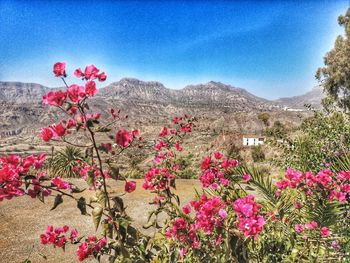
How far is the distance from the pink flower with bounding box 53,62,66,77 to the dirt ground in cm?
331

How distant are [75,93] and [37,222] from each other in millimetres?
5297

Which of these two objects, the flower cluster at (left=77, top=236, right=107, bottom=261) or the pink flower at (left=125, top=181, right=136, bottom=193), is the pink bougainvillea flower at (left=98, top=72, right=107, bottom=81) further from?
the flower cluster at (left=77, top=236, right=107, bottom=261)

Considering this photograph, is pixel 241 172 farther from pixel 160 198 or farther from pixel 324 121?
pixel 324 121

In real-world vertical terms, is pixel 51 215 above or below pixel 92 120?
below

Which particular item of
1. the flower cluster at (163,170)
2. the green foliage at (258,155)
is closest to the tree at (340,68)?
the green foliage at (258,155)

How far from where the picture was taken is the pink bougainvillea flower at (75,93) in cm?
152

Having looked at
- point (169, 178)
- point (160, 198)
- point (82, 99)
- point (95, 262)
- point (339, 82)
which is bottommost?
point (95, 262)

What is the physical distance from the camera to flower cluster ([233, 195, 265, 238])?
5.52ft

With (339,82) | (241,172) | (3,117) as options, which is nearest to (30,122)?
(3,117)

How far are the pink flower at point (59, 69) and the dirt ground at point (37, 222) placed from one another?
3.31m

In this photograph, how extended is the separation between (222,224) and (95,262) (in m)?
2.87

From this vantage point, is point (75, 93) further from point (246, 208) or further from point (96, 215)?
point (246, 208)

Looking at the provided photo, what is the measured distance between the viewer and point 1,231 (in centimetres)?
536

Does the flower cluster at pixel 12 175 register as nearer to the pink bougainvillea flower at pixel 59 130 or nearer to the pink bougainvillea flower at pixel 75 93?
the pink bougainvillea flower at pixel 59 130
